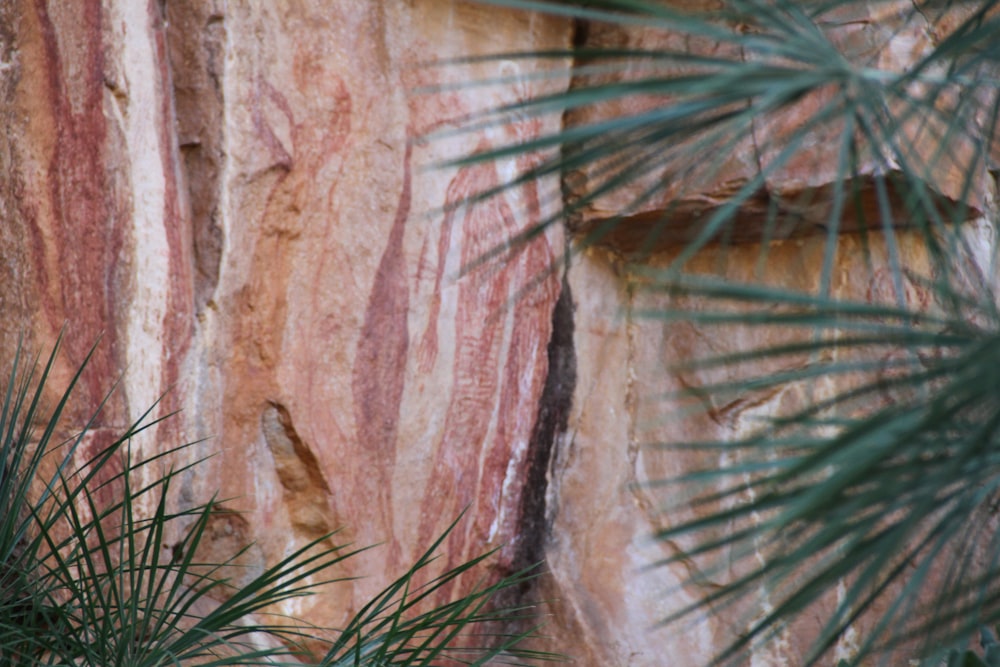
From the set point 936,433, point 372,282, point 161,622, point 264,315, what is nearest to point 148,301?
point 264,315

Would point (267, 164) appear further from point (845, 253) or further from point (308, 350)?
point (845, 253)

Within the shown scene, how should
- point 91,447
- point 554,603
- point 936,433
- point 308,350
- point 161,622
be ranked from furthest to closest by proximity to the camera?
point 554,603 < point 308,350 < point 91,447 < point 161,622 < point 936,433

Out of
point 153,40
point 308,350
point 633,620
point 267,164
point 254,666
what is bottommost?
point 633,620

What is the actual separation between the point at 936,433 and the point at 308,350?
151 centimetres

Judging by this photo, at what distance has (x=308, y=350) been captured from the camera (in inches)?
80.2

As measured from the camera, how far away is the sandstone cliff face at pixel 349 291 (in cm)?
180

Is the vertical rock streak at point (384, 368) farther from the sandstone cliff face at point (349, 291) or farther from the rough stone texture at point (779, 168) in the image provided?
the rough stone texture at point (779, 168)

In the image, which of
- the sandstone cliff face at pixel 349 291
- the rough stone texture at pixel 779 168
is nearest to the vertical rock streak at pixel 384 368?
the sandstone cliff face at pixel 349 291

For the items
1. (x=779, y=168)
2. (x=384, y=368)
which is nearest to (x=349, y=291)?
(x=384, y=368)

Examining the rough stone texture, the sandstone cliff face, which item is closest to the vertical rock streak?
the sandstone cliff face

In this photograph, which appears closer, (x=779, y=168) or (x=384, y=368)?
(x=779, y=168)

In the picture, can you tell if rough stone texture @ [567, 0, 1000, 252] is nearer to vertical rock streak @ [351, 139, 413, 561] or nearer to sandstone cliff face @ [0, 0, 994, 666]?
sandstone cliff face @ [0, 0, 994, 666]

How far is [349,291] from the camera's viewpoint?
209 centimetres

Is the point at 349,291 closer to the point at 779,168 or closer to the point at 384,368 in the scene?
the point at 384,368
